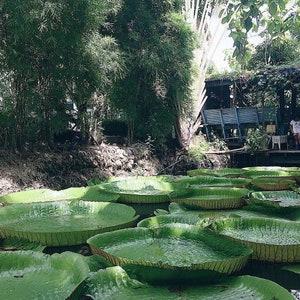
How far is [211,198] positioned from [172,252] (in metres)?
1.55

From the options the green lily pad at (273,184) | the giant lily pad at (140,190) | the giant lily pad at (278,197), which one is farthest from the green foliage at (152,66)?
the giant lily pad at (278,197)

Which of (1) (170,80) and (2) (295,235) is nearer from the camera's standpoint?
(2) (295,235)

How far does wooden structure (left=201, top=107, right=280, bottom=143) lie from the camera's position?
37.4 feet

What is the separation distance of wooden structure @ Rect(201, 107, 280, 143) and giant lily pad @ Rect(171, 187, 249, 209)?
8210mm

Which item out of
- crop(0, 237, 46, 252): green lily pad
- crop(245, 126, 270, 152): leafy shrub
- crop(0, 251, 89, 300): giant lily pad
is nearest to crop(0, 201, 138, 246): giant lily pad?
crop(0, 237, 46, 252): green lily pad

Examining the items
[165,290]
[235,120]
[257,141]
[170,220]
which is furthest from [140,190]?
[235,120]

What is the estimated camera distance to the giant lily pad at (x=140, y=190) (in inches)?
144

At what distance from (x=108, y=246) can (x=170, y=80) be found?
8.22 meters

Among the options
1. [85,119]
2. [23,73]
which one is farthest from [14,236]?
[85,119]

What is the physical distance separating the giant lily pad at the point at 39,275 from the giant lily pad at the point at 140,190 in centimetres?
196

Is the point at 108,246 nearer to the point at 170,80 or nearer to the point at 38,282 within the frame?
the point at 38,282

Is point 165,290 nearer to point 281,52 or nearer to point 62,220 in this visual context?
point 62,220

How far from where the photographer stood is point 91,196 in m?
3.73

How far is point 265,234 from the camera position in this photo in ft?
7.46
